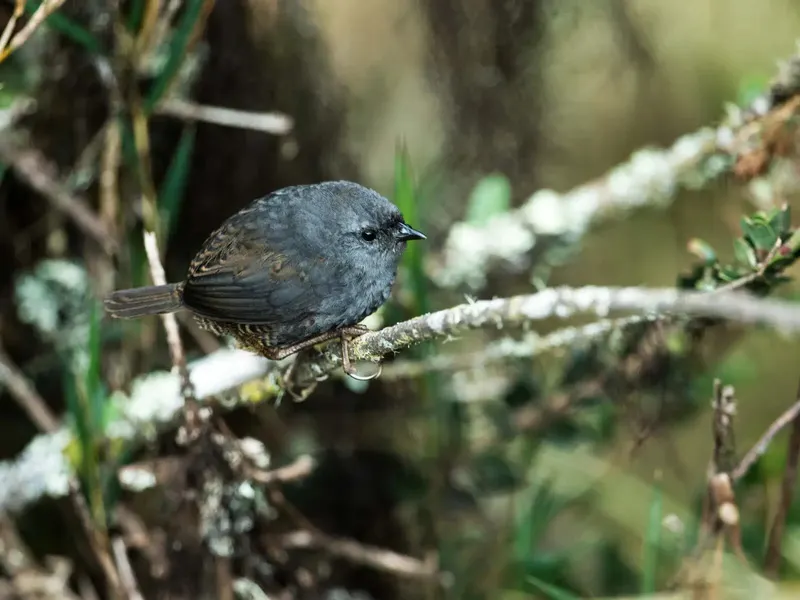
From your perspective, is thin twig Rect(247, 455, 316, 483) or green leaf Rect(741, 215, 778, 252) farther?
thin twig Rect(247, 455, 316, 483)

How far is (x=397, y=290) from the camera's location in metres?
3.07

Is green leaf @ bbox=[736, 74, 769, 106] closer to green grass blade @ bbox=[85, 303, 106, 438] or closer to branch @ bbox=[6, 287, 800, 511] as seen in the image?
branch @ bbox=[6, 287, 800, 511]

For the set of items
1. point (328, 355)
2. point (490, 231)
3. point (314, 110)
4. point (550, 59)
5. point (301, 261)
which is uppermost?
point (550, 59)

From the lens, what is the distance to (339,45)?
3955 mm

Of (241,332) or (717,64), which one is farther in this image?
(717,64)

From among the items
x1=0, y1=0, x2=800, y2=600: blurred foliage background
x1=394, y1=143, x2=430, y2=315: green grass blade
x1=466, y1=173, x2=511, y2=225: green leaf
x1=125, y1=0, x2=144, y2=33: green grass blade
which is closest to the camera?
x1=394, y1=143, x2=430, y2=315: green grass blade

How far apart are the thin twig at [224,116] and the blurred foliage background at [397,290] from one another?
90 millimetres

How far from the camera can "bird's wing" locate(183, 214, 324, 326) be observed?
6.64ft

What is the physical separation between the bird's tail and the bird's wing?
11cm

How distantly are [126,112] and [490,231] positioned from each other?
132 centimetres

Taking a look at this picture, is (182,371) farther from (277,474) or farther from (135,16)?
(135,16)

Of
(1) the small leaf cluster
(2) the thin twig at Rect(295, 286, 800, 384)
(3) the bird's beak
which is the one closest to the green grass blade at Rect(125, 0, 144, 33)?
(3) the bird's beak

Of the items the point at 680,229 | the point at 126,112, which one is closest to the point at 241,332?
the point at 126,112

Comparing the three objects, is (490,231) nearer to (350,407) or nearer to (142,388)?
(350,407)
